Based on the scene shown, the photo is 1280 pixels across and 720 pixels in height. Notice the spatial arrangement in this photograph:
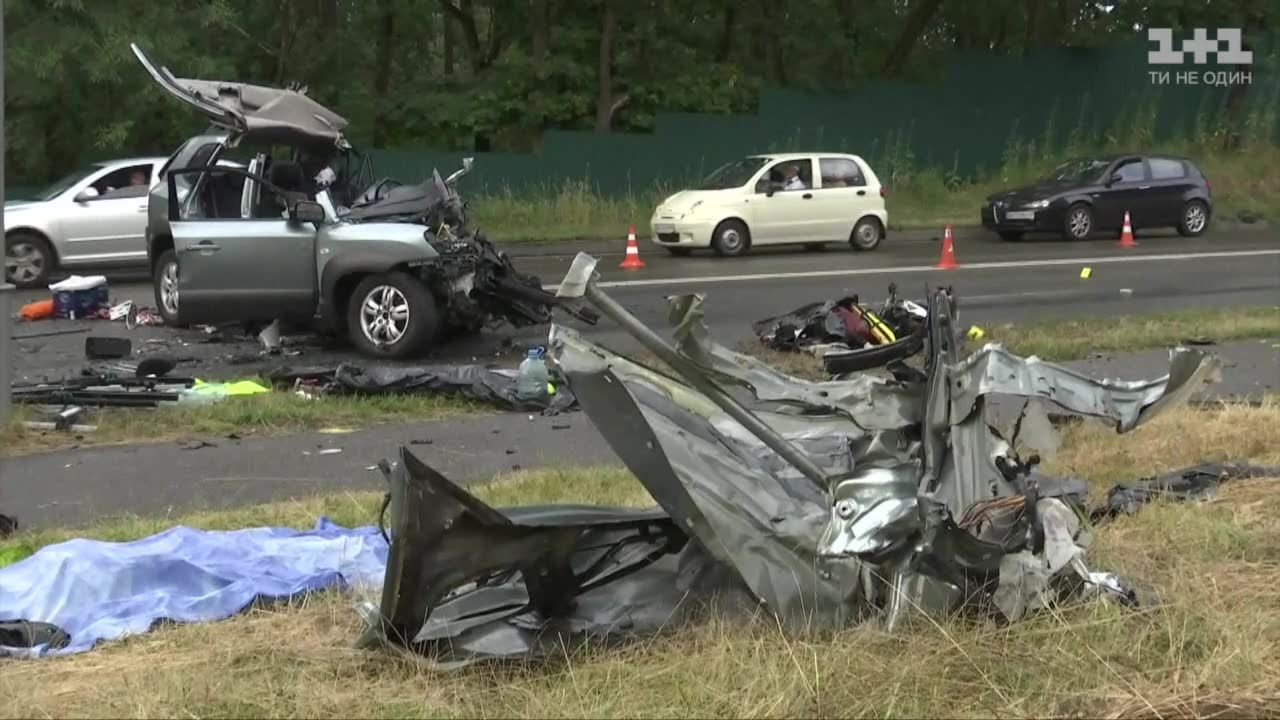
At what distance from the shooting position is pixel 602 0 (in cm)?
2920

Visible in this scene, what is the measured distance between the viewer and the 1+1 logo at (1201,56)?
3209 cm

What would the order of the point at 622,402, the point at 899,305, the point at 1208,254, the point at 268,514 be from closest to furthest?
the point at 622,402 → the point at 268,514 → the point at 899,305 → the point at 1208,254

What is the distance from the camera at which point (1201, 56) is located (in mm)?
32375

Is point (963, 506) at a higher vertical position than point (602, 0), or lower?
lower

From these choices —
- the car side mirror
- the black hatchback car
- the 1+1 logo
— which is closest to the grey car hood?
the car side mirror

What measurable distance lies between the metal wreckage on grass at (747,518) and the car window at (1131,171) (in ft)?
66.5

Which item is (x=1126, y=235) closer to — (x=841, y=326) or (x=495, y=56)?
(x=841, y=326)

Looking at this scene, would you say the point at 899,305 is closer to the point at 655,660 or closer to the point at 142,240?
the point at 655,660

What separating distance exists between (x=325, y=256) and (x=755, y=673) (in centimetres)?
830

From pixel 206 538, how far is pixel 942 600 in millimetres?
3139

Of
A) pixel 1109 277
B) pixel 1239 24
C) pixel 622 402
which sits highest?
pixel 1239 24

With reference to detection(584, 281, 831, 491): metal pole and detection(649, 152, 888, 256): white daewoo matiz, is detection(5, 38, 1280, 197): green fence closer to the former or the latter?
detection(649, 152, 888, 256): white daewoo matiz

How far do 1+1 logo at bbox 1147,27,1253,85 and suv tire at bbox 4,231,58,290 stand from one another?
25962 millimetres

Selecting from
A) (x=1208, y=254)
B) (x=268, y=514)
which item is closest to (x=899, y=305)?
(x=268, y=514)
